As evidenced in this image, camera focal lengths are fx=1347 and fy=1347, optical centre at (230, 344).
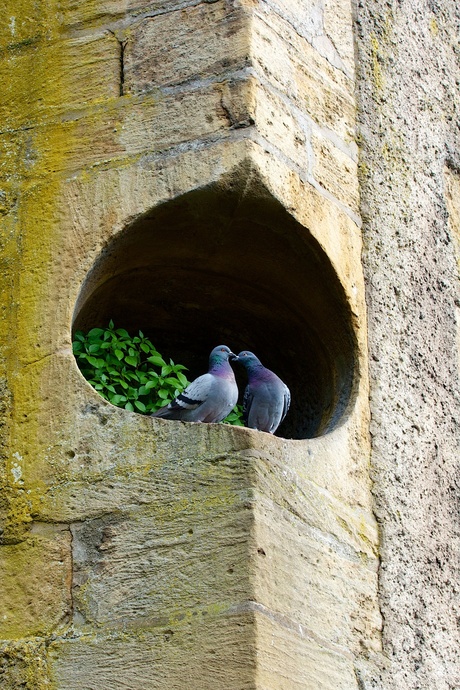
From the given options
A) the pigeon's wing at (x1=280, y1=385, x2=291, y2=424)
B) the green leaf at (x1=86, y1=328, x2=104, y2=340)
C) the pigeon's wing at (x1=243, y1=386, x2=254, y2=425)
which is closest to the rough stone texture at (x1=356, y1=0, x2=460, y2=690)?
the pigeon's wing at (x1=280, y1=385, x2=291, y2=424)

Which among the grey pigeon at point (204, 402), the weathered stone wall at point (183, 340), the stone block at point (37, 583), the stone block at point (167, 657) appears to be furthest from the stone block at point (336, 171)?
the stone block at point (167, 657)

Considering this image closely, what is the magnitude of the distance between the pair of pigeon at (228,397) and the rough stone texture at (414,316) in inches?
12.5

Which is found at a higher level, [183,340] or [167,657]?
[183,340]

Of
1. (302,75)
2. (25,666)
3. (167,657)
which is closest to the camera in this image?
(167,657)

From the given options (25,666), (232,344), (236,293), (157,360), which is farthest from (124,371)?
(25,666)

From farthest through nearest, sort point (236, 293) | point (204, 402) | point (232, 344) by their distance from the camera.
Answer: point (232, 344)
point (236, 293)
point (204, 402)

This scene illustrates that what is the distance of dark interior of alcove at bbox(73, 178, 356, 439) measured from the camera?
14.3ft

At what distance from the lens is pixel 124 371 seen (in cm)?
446

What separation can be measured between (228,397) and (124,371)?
41 centimetres

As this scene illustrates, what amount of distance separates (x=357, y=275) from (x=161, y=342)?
90 centimetres

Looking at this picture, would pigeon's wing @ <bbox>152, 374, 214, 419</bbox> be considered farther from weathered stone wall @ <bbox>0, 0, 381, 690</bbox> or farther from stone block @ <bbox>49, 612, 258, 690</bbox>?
stone block @ <bbox>49, 612, 258, 690</bbox>

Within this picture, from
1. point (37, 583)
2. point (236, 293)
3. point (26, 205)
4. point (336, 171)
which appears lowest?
point (37, 583)

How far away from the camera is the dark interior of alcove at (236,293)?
4352 millimetres

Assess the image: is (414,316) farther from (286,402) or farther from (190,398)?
(190,398)
